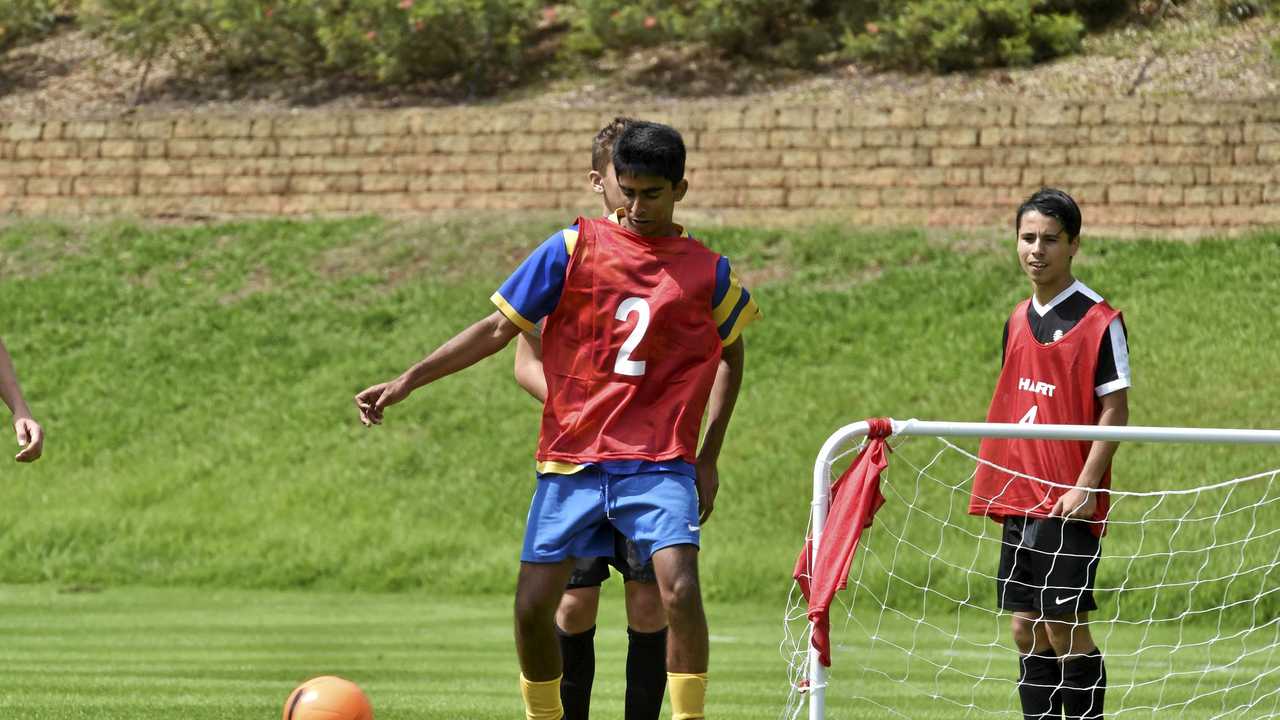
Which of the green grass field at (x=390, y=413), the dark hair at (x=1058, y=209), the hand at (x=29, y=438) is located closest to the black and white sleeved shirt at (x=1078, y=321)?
the dark hair at (x=1058, y=209)

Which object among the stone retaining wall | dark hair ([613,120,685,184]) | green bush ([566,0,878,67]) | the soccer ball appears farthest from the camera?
green bush ([566,0,878,67])

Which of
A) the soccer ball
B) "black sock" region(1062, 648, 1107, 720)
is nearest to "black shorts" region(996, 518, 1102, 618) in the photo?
"black sock" region(1062, 648, 1107, 720)

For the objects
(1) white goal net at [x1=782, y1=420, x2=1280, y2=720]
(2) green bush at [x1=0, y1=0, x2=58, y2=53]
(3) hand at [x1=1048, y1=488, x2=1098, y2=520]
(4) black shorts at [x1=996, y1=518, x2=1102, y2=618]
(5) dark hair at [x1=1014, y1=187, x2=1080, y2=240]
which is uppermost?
(2) green bush at [x1=0, y1=0, x2=58, y2=53]

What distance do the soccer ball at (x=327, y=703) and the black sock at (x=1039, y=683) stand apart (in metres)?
2.35

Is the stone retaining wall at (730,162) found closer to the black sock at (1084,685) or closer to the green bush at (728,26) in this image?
the green bush at (728,26)

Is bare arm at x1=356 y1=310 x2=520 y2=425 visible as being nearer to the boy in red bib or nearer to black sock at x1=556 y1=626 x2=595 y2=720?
the boy in red bib

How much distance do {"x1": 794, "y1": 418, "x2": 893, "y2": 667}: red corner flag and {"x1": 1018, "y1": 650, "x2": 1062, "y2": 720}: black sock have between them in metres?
1.20

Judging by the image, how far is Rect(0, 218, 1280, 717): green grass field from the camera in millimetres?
12766

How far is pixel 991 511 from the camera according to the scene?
594 centimetres

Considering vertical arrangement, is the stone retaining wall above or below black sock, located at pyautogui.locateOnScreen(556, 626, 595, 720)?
above

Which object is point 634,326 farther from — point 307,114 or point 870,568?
point 307,114

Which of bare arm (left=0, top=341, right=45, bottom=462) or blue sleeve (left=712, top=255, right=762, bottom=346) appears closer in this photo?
bare arm (left=0, top=341, right=45, bottom=462)

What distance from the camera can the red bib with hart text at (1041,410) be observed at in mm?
5820

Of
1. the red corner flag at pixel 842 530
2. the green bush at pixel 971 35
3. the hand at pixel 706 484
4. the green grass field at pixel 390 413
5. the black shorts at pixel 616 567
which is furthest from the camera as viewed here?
the green bush at pixel 971 35
